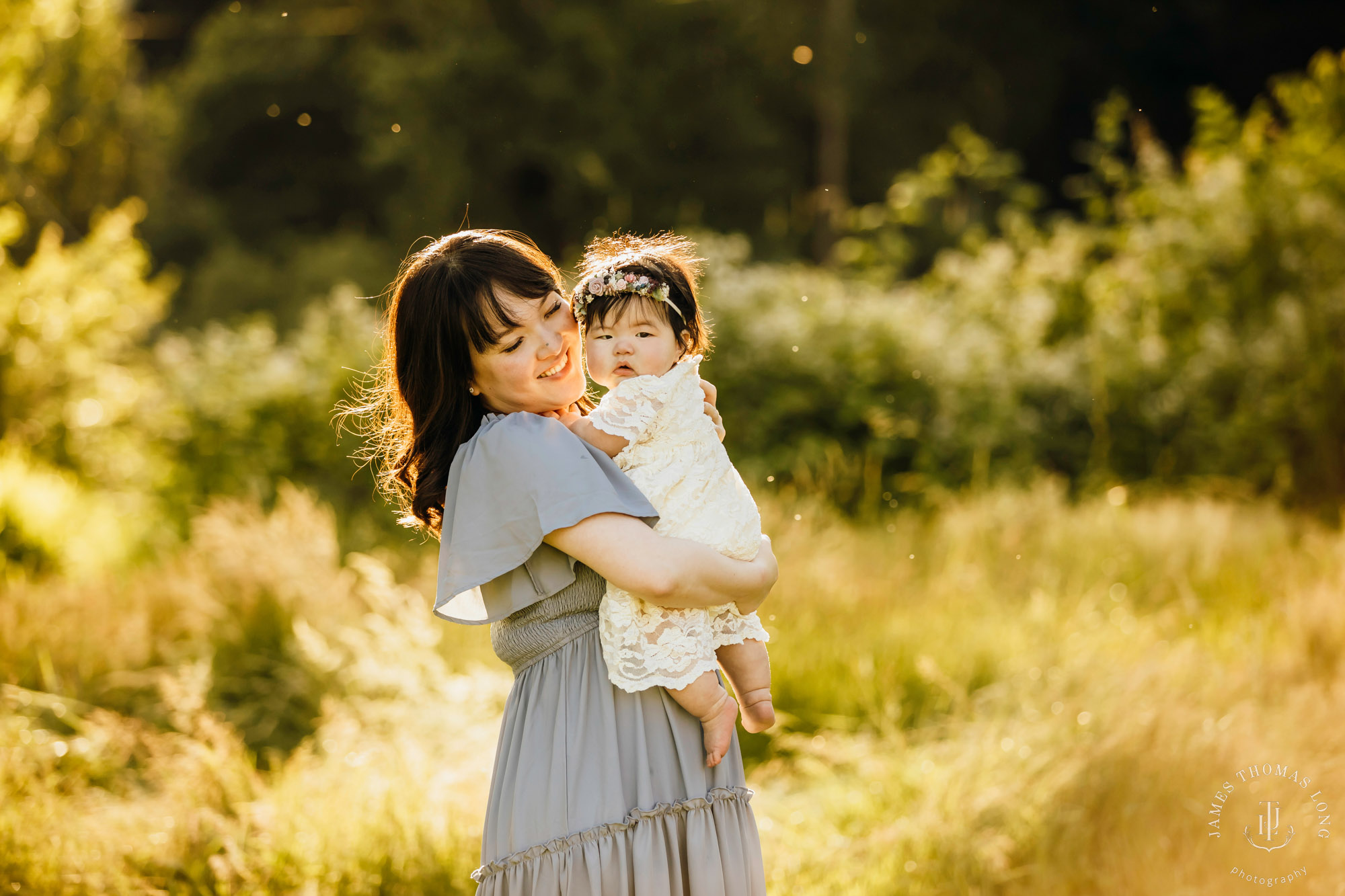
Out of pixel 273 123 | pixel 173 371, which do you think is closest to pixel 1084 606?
pixel 173 371

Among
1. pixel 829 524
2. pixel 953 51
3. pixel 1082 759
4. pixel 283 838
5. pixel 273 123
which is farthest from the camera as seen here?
pixel 273 123

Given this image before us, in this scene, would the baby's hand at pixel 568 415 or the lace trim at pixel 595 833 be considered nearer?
the lace trim at pixel 595 833

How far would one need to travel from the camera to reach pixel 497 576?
180 cm

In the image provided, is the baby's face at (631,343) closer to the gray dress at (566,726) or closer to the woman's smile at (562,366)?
the woman's smile at (562,366)

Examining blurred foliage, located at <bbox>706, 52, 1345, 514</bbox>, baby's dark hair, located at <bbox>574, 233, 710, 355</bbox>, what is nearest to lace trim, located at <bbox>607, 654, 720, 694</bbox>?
baby's dark hair, located at <bbox>574, 233, 710, 355</bbox>

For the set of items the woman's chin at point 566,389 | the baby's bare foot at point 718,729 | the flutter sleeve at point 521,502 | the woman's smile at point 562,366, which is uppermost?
the woman's smile at point 562,366

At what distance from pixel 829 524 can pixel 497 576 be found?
4.32 metres

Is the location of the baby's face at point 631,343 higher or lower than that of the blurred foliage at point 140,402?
lower

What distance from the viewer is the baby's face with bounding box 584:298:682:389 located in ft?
6.28

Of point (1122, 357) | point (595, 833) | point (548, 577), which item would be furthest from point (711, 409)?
point (1122, 357)

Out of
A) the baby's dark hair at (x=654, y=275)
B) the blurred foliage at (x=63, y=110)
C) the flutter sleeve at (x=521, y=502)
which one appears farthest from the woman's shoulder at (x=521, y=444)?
the blurred foliage at (x=63, y=110)

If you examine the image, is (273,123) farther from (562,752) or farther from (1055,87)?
(562,752)

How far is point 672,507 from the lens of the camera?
185 cm

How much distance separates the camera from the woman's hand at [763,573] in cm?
187
